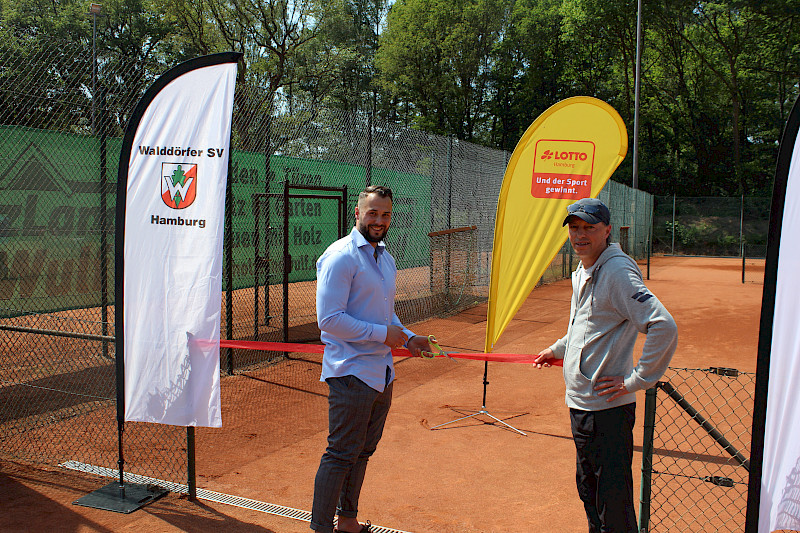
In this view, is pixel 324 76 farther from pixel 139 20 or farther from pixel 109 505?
pixel 109 505

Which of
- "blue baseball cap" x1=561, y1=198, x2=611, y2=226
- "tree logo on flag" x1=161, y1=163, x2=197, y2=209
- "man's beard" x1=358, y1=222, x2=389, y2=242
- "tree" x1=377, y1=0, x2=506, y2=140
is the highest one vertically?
"tree" x1=377, y1=0, x2=506, y2=140

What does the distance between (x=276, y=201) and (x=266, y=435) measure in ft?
15.5

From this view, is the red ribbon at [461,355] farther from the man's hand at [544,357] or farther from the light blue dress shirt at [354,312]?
the light blue dress shirt at [354,312]

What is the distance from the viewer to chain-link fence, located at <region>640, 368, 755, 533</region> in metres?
3.04

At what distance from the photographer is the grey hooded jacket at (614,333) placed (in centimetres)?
261

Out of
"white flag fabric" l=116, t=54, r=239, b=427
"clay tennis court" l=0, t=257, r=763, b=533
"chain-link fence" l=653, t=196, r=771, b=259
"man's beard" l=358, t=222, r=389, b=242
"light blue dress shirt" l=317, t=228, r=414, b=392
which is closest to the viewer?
"light blue dress shirt" l=317, t=228, r=414, b=392

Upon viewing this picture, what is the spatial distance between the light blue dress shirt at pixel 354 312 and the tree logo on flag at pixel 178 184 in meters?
1.01

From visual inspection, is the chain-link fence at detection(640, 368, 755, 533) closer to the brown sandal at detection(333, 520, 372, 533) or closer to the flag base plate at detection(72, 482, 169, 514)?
the brown sandal at detection(333, 520, 372, 533)

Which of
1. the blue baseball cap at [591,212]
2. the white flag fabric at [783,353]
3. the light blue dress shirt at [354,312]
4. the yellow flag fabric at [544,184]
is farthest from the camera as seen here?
the yellow flag fabric at [544,184]

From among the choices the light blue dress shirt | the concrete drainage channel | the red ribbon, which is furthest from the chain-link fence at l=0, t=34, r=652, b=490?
the light blue dress shirt

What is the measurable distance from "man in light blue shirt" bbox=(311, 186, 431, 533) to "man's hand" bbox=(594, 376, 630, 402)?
991 mm

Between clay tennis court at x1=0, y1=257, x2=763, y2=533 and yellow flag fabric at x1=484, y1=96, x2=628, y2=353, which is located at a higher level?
yellow flag fabric at x1=484, y1=96, x2=628, y2=353

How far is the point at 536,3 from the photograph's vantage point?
45156 millimetres

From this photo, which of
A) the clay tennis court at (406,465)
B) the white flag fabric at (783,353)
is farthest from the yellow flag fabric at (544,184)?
the white flag fabric at (783,353)
